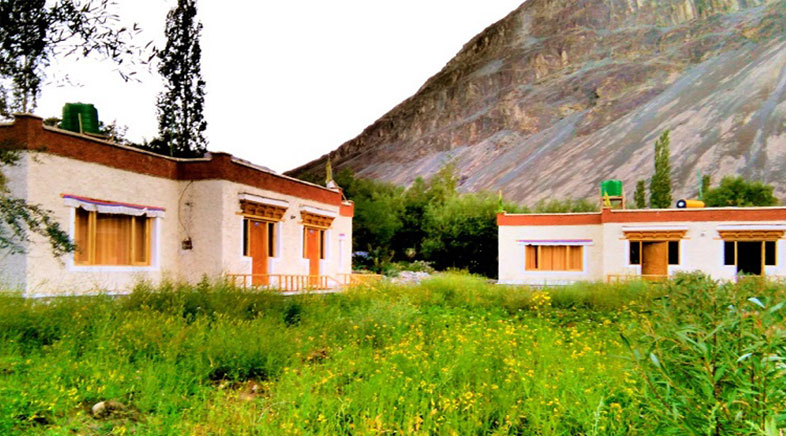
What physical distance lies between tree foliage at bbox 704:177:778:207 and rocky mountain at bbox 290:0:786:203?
40.6 meters

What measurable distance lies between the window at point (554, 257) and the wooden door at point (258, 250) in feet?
47.3

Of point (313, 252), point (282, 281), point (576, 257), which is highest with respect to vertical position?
point (313, 252)

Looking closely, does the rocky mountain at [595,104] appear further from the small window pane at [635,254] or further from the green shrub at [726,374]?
the green shrub at [726,374]

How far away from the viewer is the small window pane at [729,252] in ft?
79.9

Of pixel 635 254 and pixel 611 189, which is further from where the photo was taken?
pixel 611 189

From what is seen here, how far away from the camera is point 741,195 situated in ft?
159

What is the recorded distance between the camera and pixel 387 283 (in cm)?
1698

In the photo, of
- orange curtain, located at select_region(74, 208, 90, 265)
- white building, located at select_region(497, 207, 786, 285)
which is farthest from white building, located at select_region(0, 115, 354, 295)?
white building, located at select_region(497, 207, 786, 285)

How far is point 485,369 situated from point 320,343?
311 centimetres

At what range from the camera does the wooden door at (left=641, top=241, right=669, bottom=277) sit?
25109 mm

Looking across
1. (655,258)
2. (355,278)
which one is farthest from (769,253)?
(355,278)

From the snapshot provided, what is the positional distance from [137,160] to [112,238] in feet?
6.94

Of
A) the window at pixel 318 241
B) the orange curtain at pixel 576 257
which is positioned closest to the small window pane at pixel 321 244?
the window at pixel 318 241

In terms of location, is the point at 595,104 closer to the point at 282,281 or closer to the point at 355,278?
the point at 355,278
